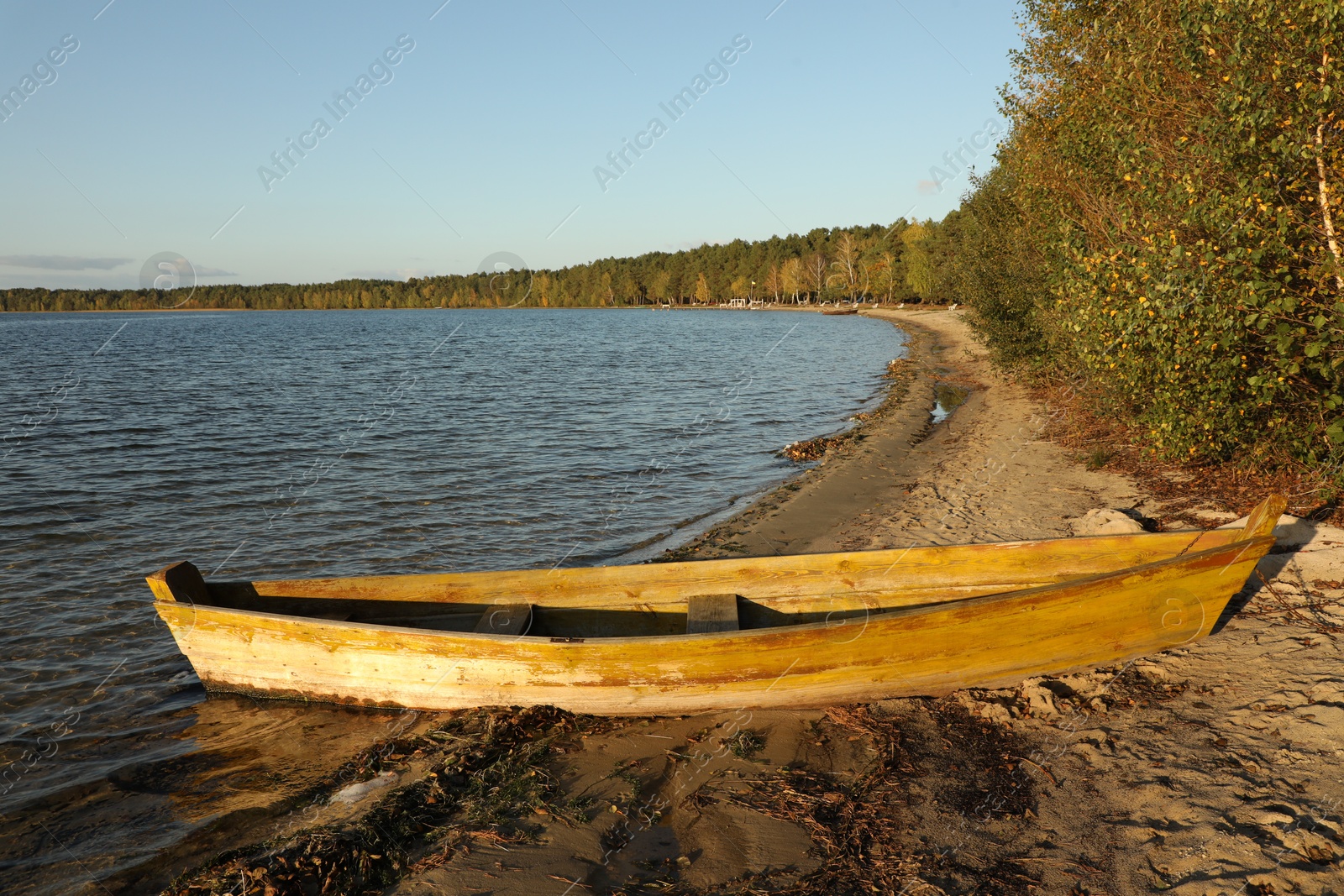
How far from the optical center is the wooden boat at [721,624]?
20.0 feet

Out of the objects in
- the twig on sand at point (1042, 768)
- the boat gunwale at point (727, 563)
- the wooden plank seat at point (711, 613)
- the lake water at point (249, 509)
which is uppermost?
the boat gunwale at point (727, 563)

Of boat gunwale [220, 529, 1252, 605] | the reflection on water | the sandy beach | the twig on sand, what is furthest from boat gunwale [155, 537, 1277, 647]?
the reflection on water

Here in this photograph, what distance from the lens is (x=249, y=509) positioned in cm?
1492

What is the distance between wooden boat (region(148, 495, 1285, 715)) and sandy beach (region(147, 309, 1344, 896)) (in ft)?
0.92

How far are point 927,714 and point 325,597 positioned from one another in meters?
6.16

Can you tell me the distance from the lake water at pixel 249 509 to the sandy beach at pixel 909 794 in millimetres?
1225

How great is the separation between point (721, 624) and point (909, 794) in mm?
2357

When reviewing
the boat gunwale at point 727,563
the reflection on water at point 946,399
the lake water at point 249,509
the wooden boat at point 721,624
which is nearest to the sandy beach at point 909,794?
the wooden boat at point 721,624

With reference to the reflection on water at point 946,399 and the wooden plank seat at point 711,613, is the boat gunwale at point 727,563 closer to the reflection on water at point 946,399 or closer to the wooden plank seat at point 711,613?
the wooden plank seat at point 711,613

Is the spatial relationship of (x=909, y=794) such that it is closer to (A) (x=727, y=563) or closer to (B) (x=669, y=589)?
(A) (x=727, y=563)

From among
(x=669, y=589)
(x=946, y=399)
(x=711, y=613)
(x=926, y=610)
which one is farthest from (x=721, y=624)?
(x=946, y=399)

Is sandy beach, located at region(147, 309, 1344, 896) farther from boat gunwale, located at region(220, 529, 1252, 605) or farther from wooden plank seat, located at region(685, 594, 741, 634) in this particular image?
boat gunwale, located at region(220, 529, 1252, 605)

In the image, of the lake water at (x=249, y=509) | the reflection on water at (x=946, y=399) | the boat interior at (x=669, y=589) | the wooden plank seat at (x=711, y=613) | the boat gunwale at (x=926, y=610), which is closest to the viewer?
the boat gunwale at (x=926, y=610)

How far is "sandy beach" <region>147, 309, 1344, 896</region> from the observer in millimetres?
4465
